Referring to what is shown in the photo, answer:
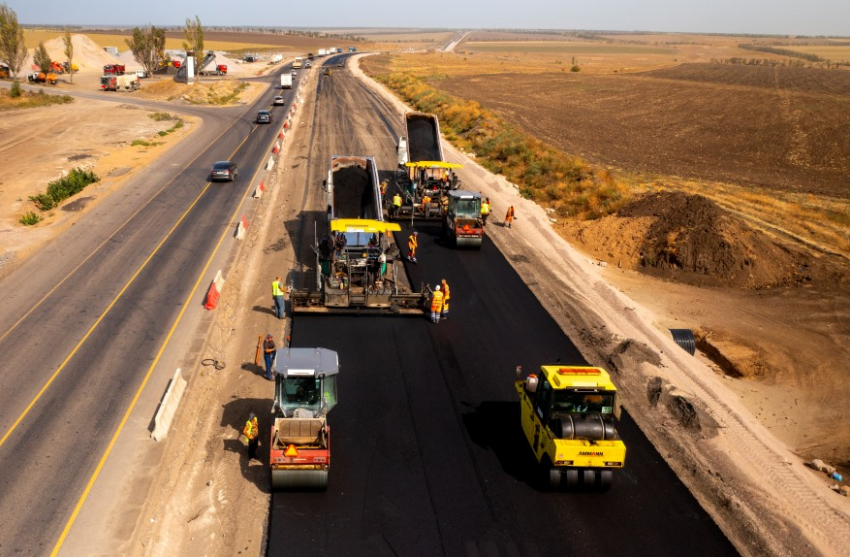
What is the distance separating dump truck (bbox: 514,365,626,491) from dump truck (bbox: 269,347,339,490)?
4975mm

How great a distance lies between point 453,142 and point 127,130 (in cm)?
3130

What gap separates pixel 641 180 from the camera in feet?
141

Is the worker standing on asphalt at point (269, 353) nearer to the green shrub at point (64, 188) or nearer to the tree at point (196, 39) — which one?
the green shrub at point (64, 188)

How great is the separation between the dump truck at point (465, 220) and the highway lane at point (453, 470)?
23.2 feet

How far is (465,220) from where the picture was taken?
29.9 metres

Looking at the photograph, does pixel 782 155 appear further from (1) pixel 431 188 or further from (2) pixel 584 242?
(1) pixel 431 188

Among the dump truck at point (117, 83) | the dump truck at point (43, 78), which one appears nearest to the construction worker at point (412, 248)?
the dump truck at point (117, 83)

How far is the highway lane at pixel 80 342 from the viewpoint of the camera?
14.2 m

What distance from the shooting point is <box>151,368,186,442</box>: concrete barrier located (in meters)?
15.8

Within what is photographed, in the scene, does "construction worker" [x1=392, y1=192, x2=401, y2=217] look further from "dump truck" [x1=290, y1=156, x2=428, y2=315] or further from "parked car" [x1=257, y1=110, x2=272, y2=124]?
"parked car" [x1=257, y1=110, x2=272, y2=124]

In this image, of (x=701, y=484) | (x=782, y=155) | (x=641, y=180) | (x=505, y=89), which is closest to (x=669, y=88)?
(x=505, y=89)

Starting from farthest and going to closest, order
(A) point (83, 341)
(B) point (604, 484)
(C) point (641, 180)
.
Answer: (C) point (641, 180)
(A) point (83, 341)
(B) point (604, 484)

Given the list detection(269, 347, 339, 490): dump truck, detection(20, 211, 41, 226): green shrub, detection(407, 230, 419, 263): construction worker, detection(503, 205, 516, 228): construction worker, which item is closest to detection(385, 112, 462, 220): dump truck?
detection(503, 205, 516, 228): construction worker

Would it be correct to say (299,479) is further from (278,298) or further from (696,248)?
(696,248)
